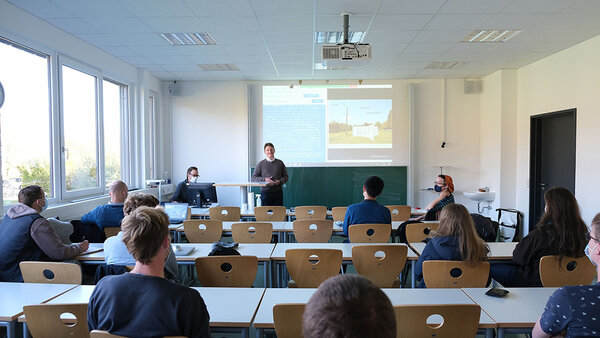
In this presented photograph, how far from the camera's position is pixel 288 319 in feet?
5.53

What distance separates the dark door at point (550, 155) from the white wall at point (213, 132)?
5.66m

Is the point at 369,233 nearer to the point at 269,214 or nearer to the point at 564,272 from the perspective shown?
the point at 564,272

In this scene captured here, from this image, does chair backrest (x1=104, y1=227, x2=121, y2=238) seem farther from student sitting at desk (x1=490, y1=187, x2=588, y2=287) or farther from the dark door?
the dark door

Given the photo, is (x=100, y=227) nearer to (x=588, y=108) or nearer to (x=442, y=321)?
(x=442, y=321)

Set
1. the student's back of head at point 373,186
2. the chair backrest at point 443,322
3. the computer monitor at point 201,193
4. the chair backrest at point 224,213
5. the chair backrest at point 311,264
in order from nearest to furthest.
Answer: the chair backrest at point 443,322 → the chair backrest at point 311,264 → the student's back of head at point 373,186 → the chair backrest at point 224,213 → the computer monitor at point 201,193

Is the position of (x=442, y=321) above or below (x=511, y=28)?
below

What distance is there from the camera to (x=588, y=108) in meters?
5.26

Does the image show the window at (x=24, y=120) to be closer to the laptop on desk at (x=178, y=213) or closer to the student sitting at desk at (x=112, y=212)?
the student sitting at desk at (x=112, y=212)

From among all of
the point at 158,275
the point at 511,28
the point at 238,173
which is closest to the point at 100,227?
the point at 158,275

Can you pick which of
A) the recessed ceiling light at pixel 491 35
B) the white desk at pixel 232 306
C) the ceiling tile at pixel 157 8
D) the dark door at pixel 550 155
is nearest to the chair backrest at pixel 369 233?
the white desk at pixel 232 306

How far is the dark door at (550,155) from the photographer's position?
5.92m

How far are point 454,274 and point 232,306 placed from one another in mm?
1531

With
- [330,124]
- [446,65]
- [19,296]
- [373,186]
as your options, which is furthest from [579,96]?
[19,296]

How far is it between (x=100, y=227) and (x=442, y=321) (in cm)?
338
